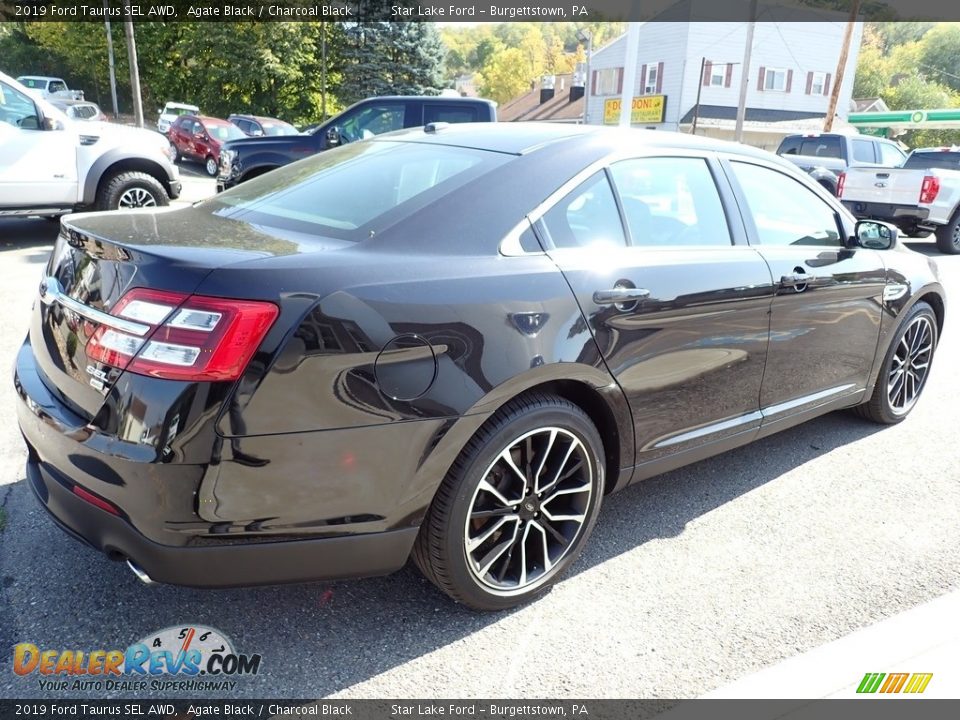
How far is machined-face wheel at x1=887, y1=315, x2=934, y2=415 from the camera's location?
4.46 metres

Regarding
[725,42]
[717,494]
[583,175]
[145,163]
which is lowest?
[717,494]

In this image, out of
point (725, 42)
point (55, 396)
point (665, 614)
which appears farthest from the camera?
point (725, 42)

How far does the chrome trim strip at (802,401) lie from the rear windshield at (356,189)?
177 centimetres

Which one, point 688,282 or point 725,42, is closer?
point 688,282

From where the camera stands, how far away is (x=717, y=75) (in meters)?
40.9

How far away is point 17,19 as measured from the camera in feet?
148

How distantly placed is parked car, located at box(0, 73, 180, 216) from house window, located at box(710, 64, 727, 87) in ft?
124

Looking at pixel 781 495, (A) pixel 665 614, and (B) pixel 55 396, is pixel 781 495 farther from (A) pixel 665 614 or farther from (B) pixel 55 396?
(B) pixel 55 396

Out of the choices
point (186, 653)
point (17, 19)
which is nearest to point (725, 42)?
point (17, 19)

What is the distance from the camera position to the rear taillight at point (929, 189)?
1151cm

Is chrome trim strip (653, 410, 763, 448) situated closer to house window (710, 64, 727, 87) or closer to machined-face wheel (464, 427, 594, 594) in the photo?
machined-face wheel (464, 427, 594, 594)

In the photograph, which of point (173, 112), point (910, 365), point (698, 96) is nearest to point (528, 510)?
point (910, 365)

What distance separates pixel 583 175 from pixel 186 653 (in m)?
2.13

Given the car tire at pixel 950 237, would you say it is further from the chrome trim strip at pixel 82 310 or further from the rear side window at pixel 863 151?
the chrome trim strip at pixel 82 310
